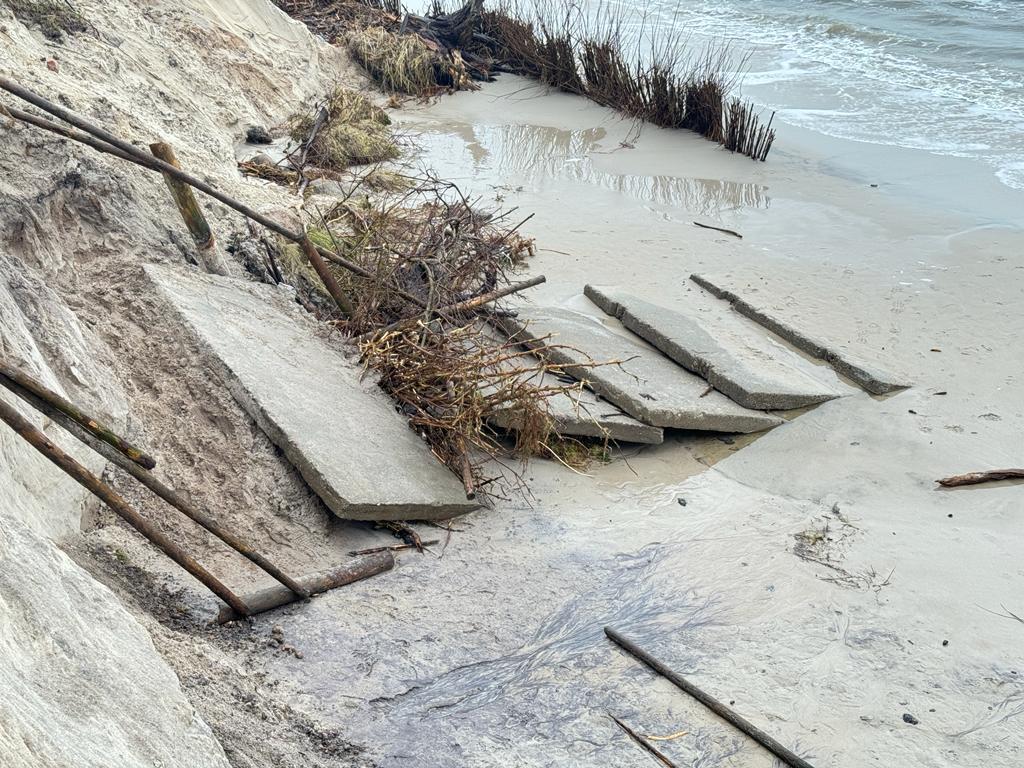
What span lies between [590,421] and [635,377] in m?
0.54

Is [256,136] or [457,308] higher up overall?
[256,136]

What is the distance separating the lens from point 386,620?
136 inches

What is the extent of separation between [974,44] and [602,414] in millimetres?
12662

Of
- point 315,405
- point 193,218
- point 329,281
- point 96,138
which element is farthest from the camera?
point 329,281

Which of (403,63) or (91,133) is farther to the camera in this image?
(403,63)

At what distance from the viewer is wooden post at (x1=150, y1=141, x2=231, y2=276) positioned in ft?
15.3

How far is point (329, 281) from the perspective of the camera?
201 inches

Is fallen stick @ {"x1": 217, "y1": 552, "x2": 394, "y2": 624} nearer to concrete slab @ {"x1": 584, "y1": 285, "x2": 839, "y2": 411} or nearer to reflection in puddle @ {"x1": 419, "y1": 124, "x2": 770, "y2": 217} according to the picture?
concrete slab @ {"x1": 584, "y1": 285, "x2": 839, "y2": 411}

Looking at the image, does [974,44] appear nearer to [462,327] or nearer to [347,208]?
[347,208]

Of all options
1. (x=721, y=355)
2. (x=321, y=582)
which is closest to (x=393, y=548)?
(x=321, y=582)

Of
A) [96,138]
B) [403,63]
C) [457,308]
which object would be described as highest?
[403,63]

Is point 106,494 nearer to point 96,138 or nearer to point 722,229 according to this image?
point 96,138

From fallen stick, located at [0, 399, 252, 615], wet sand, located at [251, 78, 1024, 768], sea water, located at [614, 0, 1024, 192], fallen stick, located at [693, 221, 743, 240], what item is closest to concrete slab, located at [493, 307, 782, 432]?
wet sand, located at [251, 78, 1024, 768]

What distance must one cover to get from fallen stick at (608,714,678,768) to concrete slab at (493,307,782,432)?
81.4 inches
